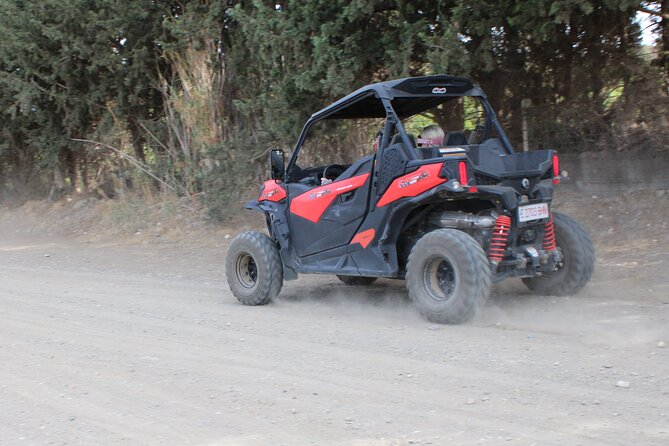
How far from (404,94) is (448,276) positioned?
6.30 feet

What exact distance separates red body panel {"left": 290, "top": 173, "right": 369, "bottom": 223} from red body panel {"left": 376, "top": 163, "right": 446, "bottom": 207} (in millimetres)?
398

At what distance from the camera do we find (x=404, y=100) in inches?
309

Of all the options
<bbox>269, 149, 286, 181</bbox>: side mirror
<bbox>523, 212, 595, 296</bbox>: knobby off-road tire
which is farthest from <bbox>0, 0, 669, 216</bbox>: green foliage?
<bbox>269, 149, 286, 181</bbox>: side mirror

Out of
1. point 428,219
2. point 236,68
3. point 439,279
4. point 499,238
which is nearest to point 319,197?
point 428,219

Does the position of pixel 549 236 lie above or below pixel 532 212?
below

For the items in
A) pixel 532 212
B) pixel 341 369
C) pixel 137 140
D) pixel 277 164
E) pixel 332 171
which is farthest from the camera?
pixel 137 140

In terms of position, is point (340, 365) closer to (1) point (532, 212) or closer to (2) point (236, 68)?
(1) point (532, 212)

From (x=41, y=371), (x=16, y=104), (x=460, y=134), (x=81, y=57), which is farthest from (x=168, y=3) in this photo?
(x=41, y=371)

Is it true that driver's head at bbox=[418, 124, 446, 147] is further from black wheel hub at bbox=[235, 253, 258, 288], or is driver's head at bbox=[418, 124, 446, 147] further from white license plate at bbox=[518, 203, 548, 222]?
black wheel hub at bbox=[235, 253, 258, 288]

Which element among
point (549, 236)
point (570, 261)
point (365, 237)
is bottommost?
point (570, 261)

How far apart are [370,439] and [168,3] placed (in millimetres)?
14061

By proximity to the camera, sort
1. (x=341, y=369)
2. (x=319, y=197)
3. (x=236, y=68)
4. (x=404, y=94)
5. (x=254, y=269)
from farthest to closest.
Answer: (x=236, y=68), (x=254, y=269), (x=319, y=197), (x=404, y=94), (x=341, y=369)

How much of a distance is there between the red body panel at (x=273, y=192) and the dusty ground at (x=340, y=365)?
126 centimetres

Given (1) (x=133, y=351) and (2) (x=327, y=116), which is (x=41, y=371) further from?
(2) (x=327, y=116)
